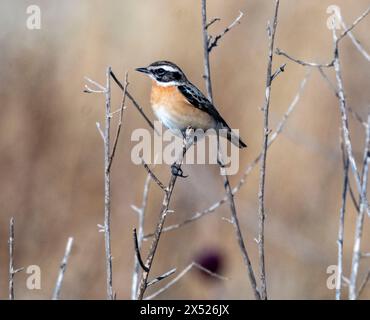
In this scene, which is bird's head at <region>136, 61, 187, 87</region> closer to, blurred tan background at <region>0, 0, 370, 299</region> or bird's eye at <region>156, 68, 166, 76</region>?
bird's eye at <region>156, 68, 166, 76</region>

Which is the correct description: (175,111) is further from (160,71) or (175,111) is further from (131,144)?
(131,144)

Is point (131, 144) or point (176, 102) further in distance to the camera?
point (131, 144)

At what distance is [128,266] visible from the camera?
30.0 ft

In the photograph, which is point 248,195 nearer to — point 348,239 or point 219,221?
point 219,221

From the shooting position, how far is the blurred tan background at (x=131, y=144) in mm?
8844

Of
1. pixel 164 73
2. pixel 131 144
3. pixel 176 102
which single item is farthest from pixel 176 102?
pixel 131 144

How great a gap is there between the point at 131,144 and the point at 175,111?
10.2 feet

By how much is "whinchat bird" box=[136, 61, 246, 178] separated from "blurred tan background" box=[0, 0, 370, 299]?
2.84m

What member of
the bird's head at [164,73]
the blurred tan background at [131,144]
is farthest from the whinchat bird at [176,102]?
the blurred tan background at [131,144]

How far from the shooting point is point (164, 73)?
5.91 metres
